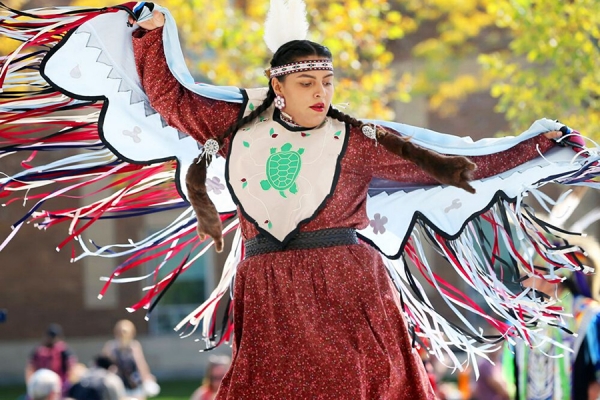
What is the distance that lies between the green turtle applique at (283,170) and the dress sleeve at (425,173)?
25 centimetres

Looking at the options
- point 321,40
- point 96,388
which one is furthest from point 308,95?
point 321,40

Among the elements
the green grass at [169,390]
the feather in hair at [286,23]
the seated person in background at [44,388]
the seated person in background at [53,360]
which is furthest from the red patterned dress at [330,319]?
the green grass at [169,390]

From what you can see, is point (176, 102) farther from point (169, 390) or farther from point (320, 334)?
point (169, 390)

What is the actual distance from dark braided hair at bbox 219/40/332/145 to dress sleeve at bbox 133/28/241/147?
0.07m

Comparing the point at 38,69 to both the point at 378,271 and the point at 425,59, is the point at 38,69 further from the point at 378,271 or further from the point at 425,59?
the point at 425,59

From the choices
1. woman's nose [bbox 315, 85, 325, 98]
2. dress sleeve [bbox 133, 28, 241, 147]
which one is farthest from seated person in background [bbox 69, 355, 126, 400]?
woman's nose [bbox 315, 85, 325, 98]

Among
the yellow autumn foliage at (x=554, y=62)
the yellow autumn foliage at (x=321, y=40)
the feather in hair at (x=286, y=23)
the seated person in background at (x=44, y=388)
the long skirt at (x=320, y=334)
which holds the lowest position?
the seated person in background at (x=44, y=388)

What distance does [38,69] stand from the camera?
3.83 meters

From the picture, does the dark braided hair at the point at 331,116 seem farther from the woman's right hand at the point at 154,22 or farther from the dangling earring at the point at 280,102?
the woman's right hand at the point at 154,22

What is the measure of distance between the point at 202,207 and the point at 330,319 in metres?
0.57

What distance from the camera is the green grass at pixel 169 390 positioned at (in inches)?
532

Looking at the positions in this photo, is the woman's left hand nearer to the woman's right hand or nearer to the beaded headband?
the beaded headband

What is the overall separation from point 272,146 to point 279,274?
0.44m

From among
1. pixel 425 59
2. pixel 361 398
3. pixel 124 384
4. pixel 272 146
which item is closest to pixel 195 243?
pixel 272 146
